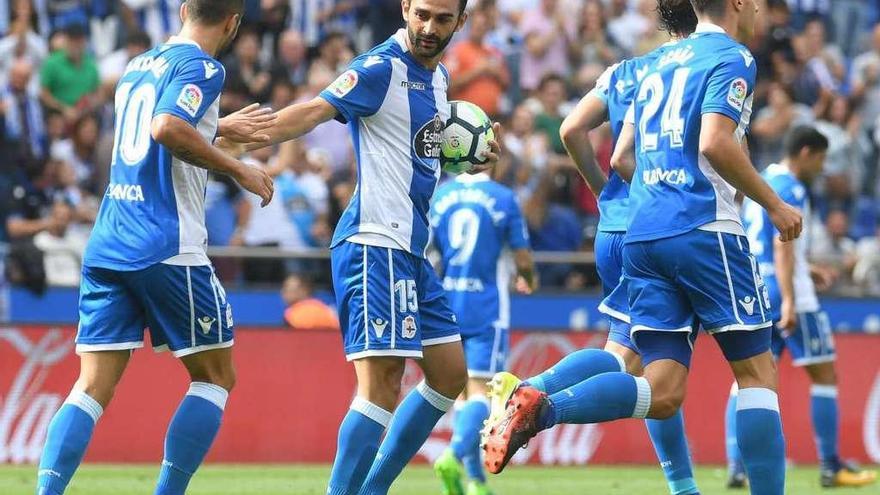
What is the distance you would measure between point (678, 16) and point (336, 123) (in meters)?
8.52

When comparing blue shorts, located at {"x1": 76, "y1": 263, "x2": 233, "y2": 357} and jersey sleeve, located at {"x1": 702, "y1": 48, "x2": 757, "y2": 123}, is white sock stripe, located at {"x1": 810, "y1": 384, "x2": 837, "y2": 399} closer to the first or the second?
jersey sleeve, located at {"x1": 702, "y1": 48, "x2": 757, "y2": 123}

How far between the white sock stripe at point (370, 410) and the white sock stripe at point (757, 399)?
1.65m

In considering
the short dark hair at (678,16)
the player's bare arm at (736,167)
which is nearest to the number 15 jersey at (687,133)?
the player's bare arm at (736,167)

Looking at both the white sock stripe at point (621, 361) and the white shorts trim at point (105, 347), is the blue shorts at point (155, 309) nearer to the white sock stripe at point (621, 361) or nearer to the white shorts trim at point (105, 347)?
the white shorts trim at point (105, 347)

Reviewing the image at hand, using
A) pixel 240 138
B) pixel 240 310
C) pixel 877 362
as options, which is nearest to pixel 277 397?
pixel 240 310

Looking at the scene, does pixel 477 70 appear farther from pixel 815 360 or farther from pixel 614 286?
pixel 614 286

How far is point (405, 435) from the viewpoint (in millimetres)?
7340

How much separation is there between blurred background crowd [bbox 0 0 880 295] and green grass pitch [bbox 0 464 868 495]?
2.23 m

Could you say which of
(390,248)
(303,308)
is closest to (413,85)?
(390,248)

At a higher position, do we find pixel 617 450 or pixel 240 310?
pixel 240 310

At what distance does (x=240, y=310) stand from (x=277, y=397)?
1209mm

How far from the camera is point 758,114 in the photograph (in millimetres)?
17734

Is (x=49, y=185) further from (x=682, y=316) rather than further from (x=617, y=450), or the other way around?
(x=682, y=316)

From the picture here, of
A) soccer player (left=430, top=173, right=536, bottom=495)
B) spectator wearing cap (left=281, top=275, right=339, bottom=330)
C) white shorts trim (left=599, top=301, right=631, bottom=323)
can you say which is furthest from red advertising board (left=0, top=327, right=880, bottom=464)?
white shorts trim (left=599, top=301, right=631, bottom=323)
